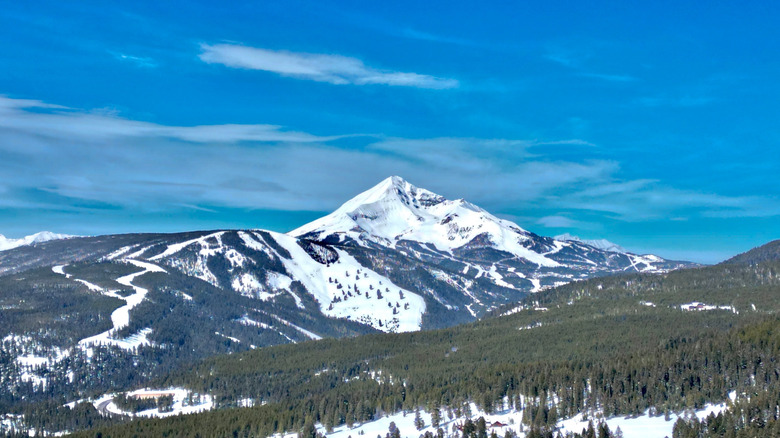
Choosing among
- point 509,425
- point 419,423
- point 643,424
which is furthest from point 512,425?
point 643,424

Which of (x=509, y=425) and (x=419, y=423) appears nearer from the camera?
(x=509, y=425)


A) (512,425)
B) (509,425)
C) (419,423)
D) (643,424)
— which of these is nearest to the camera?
(643,424)

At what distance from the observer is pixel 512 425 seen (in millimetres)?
182000

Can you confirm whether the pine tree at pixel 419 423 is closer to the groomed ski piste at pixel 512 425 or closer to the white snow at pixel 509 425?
the groomed ski piste at pixel 512 425

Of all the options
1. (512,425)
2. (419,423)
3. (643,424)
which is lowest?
(643,424)

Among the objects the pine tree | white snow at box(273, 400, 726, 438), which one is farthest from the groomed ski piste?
the pine tree

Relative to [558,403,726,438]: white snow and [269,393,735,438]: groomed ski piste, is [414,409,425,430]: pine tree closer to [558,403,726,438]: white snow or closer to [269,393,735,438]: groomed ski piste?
[269,393,735,438]: groomed ski piste

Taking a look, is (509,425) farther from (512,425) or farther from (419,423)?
(419,423)

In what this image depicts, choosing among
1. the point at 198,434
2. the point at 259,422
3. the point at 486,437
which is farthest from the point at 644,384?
the point at 198,434

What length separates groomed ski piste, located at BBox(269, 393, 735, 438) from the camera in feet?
557

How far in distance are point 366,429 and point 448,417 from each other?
67.5ft

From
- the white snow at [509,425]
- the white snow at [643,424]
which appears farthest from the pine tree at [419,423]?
the white snow at [643,424]

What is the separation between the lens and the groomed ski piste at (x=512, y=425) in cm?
16962

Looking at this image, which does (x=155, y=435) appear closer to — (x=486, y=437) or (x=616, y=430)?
(x=486, y=437)
